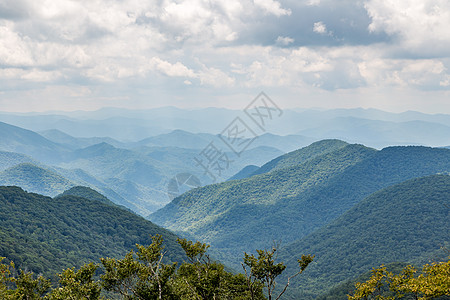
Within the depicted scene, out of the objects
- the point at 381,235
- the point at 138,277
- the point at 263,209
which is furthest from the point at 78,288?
the point at 263,209

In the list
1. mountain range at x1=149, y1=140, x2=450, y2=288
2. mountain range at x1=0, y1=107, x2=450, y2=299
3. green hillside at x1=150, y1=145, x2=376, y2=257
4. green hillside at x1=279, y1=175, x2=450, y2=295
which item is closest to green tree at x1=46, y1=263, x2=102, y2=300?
mountain range at x1=0, y1=107, x2=450, y2=299

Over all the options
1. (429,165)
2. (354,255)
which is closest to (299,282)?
(354,255)

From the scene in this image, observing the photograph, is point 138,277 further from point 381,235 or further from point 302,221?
point 302,221

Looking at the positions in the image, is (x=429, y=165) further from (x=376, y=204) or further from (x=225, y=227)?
(x=225, y=227)

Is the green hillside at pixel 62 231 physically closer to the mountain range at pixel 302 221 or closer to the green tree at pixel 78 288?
the mountain range at pixel 302 221

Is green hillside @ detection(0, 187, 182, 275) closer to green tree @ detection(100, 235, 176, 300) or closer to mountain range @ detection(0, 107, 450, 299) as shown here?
mountain range @ detection(0, 107, 450, 299)

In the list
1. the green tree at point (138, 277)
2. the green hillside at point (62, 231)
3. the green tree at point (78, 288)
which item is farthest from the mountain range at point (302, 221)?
the green tree at point (78, 288)
